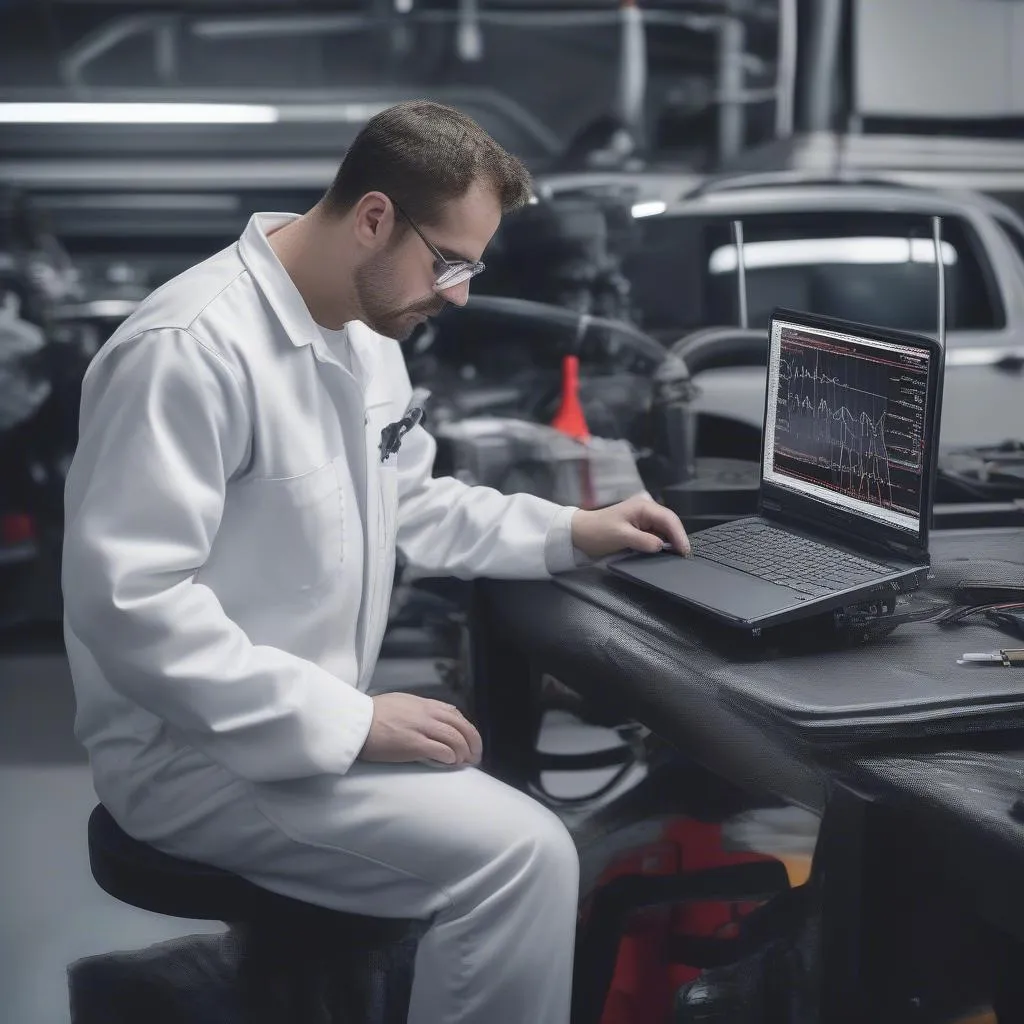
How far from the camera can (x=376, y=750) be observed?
3.76 feet

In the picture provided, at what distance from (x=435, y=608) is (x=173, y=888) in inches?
57.2

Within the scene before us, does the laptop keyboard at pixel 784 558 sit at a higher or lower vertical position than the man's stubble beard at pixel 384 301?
lower

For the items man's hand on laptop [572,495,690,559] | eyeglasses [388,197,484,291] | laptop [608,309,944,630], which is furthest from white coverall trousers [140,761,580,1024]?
eyeglasses [388,197,484,291]

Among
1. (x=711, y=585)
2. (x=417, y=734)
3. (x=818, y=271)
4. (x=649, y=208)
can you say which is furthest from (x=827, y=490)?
(x=649, y=208)

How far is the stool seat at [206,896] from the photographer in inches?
45.5

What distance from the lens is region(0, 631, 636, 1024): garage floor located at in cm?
183

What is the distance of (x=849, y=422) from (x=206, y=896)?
2.83ft

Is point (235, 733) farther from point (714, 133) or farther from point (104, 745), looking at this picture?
point (714, 133)

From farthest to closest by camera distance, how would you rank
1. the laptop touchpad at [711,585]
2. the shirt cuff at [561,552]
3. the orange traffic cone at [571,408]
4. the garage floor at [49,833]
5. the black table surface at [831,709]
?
the orange traffic cone at [571,408], the garage floor at [49,833], the shirt cuff at [561,552], the laptop touchpad at [711,585], the black table surface at [831,709]

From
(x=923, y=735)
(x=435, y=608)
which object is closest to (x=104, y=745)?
(x=923, y=735)

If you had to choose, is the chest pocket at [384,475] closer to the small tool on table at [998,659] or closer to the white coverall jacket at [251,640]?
the white coverall jacket at [251,640]

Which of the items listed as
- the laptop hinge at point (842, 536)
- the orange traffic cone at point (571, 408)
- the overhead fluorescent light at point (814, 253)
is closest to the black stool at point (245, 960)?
the laptop hinge at point (842, 536)

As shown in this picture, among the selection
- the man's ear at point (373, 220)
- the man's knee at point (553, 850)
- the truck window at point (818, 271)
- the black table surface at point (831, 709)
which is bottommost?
the man's knee at point (553, 850)

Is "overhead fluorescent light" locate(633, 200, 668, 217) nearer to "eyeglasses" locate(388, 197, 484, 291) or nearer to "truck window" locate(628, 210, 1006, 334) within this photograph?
"truck window" locate(628, 210, 1006, 334)
